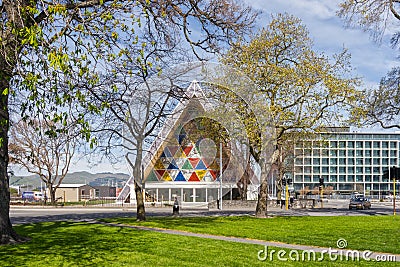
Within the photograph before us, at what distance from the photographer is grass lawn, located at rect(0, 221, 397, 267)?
1133 centimetres

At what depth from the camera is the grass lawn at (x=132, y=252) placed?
1133cm

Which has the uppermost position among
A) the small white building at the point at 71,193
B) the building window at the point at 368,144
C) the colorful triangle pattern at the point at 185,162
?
the building window at the point at 368,144

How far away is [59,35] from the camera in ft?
29.9

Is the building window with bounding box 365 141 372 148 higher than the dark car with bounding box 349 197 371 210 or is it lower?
higher

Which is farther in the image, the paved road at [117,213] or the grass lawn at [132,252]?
the paved road at [117,213]

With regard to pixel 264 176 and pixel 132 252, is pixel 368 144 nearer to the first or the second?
pixel 264 176

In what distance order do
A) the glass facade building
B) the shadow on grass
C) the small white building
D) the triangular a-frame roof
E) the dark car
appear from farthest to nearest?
the glass facade building, the small white building, the dark car, the triangular a-frame roof, the shadow on grass

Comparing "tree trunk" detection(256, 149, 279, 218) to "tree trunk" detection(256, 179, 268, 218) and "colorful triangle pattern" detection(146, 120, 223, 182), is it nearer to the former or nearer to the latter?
"tree trunk" detection(256, 179, 268, 218)

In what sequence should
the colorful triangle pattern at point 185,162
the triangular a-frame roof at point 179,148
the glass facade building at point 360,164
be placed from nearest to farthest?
the colorful triangle pattern at point 185,162 → the triangular a-frame roof at point 179,148 → the glass facade building at point 360,164

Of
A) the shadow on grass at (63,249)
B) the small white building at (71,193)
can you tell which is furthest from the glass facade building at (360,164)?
the shadow on grass at (63,249)

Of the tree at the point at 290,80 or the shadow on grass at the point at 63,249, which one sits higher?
the tree at the point at 290,80

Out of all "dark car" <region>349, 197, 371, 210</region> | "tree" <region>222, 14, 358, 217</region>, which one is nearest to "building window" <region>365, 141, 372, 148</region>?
"dark car" <region>349, 197, 371, 210</region>

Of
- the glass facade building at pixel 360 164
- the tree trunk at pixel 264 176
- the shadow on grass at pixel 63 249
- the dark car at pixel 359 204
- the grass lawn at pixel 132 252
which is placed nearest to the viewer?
the grass lawn at pixel 132 252

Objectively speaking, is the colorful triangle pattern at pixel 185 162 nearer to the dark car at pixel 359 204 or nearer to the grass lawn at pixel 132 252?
the grass lawn at pixel 132 252
